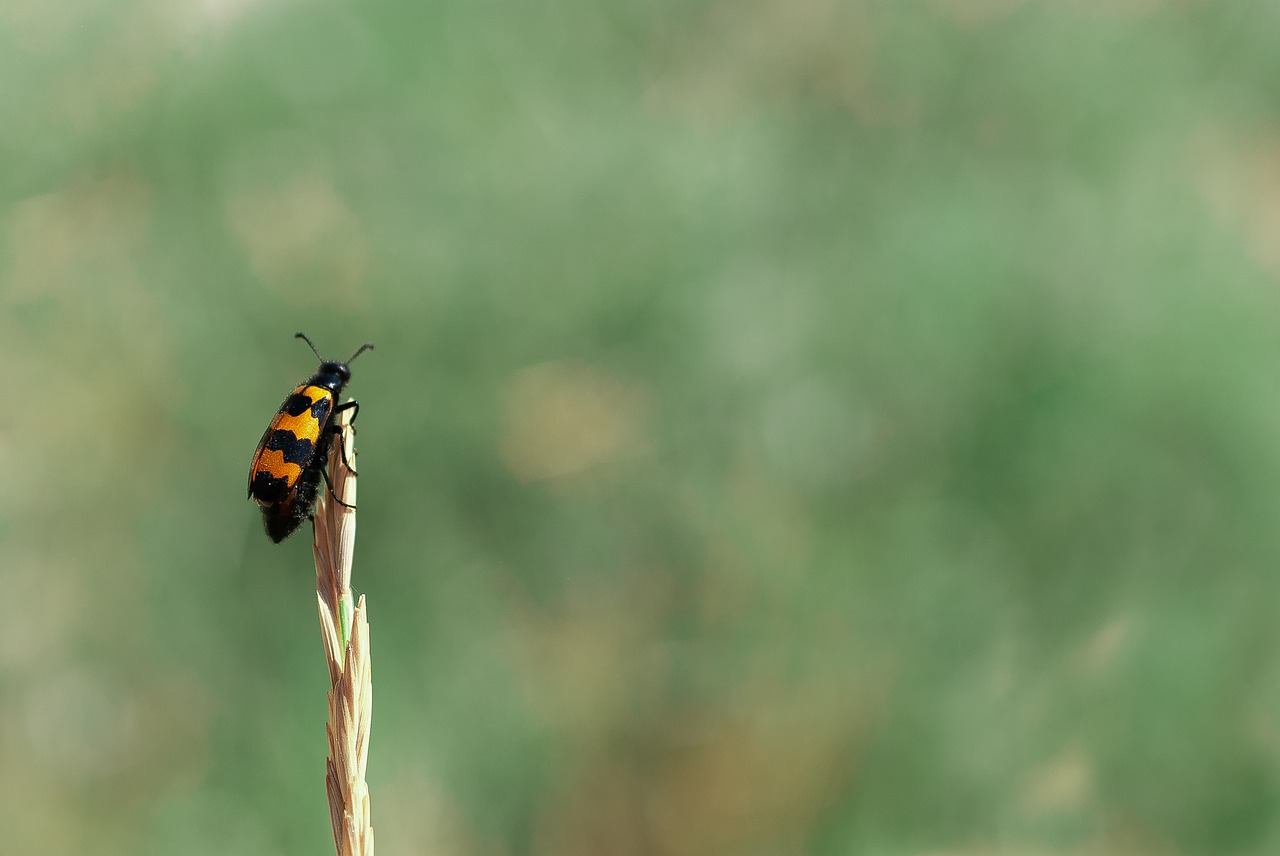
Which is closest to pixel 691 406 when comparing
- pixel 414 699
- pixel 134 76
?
pixel 414 699

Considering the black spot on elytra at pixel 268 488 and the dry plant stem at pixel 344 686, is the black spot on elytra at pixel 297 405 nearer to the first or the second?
the black spot on elytra at pixel 268 488

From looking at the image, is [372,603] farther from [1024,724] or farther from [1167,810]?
[1167,810]

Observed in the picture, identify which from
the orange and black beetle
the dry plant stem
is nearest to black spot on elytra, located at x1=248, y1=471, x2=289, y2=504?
the orange and black beetle

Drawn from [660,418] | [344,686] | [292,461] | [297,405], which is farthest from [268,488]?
[660,418]

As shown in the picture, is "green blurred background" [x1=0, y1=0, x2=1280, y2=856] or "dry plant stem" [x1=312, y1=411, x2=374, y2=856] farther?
"green blurred background" [x1=0, y1=0, x2=1280, y2=856]

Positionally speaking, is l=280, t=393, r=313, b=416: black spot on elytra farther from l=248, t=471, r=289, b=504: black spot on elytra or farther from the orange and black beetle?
l=248, t=471, r=289, b=504: black spot on elytra

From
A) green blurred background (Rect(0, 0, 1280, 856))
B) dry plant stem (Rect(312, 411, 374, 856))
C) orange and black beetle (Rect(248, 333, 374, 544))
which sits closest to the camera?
dry plant stem (Rect(312, 411, 374, 856))
